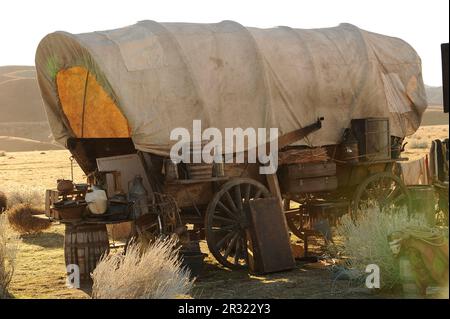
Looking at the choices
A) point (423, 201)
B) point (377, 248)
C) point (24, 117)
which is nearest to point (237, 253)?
point (377, 248)

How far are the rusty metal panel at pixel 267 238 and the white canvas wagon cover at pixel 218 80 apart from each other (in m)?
1.24

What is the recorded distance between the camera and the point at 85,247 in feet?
32.0

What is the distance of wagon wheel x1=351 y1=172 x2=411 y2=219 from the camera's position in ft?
38.1

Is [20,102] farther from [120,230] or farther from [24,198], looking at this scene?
[120,230]

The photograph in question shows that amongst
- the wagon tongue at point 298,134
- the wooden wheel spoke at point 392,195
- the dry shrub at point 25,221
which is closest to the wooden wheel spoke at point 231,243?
the wagon tongue at point 298,134

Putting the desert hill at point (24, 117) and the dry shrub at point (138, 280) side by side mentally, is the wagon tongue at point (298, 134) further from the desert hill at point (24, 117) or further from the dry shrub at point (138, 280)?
the desert hill at point (24, 117)

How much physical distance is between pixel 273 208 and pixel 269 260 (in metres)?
0.70

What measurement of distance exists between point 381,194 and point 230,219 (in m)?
2.87

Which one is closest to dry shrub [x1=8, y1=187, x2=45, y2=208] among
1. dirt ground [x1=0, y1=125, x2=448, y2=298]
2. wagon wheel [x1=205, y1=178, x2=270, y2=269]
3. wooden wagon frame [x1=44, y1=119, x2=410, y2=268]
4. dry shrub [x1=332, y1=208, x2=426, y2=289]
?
dirt ground [x1=0, y1=125, x2=448, y2=298]

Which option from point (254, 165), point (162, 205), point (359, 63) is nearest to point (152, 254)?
point (162, 205)

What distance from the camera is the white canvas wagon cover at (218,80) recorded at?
32.1 ft

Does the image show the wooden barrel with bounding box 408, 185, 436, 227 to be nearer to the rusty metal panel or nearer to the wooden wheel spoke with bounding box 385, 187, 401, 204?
the wooden wheel spoke with bounding box 385, 187, 401, 204
